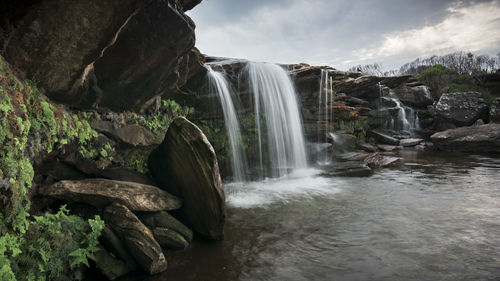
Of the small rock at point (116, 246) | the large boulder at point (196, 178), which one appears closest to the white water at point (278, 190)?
the large boulder at point (196, 178)

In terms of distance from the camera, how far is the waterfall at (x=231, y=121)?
1051cm

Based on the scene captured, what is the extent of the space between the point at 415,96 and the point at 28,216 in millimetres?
26889

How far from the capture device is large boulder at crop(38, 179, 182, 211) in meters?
4.52

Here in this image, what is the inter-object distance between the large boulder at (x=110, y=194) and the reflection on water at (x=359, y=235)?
110cm

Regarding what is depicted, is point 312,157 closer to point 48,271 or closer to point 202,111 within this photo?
point 202,111

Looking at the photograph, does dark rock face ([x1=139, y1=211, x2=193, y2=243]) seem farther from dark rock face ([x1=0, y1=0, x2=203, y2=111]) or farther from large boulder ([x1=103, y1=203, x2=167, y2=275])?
dark rock face ([x1=0, y1=0, x2=203, y2=111])

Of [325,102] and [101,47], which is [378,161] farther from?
[101,47]

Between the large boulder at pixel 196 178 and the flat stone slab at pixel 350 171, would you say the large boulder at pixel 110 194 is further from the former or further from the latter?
the flat stone slab at pixel 350 171

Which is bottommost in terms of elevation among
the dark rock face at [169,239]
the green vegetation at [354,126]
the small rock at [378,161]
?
the dark rock face at [169,239]

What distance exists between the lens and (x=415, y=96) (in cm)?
2334

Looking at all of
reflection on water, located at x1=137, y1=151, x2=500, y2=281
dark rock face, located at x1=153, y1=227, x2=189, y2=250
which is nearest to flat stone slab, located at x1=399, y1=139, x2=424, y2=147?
reflection on water, located at x1=137, y1=151, x2=500, y2=281

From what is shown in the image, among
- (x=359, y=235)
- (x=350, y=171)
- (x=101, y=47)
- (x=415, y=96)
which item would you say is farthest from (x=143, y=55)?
(x=415, y=96)

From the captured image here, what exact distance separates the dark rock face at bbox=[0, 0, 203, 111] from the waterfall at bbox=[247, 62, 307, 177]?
5.38 metres

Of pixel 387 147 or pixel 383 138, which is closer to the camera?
pixel 387 147
